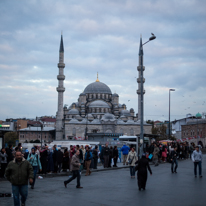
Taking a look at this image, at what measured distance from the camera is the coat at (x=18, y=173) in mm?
7070

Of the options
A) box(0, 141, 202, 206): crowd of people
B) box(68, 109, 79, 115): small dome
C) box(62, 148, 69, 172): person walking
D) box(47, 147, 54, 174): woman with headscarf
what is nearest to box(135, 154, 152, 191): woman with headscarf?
box(0, 141, 202, 206): crowd of people

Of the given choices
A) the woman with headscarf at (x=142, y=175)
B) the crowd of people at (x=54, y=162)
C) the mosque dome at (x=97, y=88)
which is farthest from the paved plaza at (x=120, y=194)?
the mosque dome at (x=97, y=88)

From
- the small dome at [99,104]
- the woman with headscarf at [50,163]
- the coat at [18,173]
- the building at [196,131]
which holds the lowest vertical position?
the woman with headscarf at [50,163]

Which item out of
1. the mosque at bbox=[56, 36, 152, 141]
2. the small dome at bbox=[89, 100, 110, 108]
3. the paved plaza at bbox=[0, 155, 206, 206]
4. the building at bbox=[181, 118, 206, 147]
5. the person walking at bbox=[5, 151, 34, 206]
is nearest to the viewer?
the person walking at bbox=[5, 151, 34, 206]

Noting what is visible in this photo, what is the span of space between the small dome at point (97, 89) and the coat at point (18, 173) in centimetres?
9289

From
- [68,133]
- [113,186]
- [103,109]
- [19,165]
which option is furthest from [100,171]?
[103,109]

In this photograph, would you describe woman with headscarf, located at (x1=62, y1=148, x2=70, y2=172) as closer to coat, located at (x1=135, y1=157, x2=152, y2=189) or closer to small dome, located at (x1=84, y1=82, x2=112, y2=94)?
coat, located at (x1=135, y1=157, x2=152, y2=189)

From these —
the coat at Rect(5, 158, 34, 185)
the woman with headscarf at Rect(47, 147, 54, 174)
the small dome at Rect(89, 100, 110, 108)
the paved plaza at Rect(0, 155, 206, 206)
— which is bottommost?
the paved plaza at Rect(0, 155, 206, 206)

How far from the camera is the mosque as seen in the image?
76062mm

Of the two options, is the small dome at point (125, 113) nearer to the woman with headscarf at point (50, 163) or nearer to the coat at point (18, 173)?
the woman with headscarf at point (50, 163)

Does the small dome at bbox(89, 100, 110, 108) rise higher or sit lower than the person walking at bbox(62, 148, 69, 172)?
higher

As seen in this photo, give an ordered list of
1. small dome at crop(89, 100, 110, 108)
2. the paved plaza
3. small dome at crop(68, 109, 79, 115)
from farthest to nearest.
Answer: small dome at crop(89, 100, 110, 108)
small dome at crop(68, 109, 79, 115)
the paved plaza

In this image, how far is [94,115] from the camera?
93125 mm

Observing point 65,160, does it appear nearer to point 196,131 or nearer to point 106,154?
point 106,154
